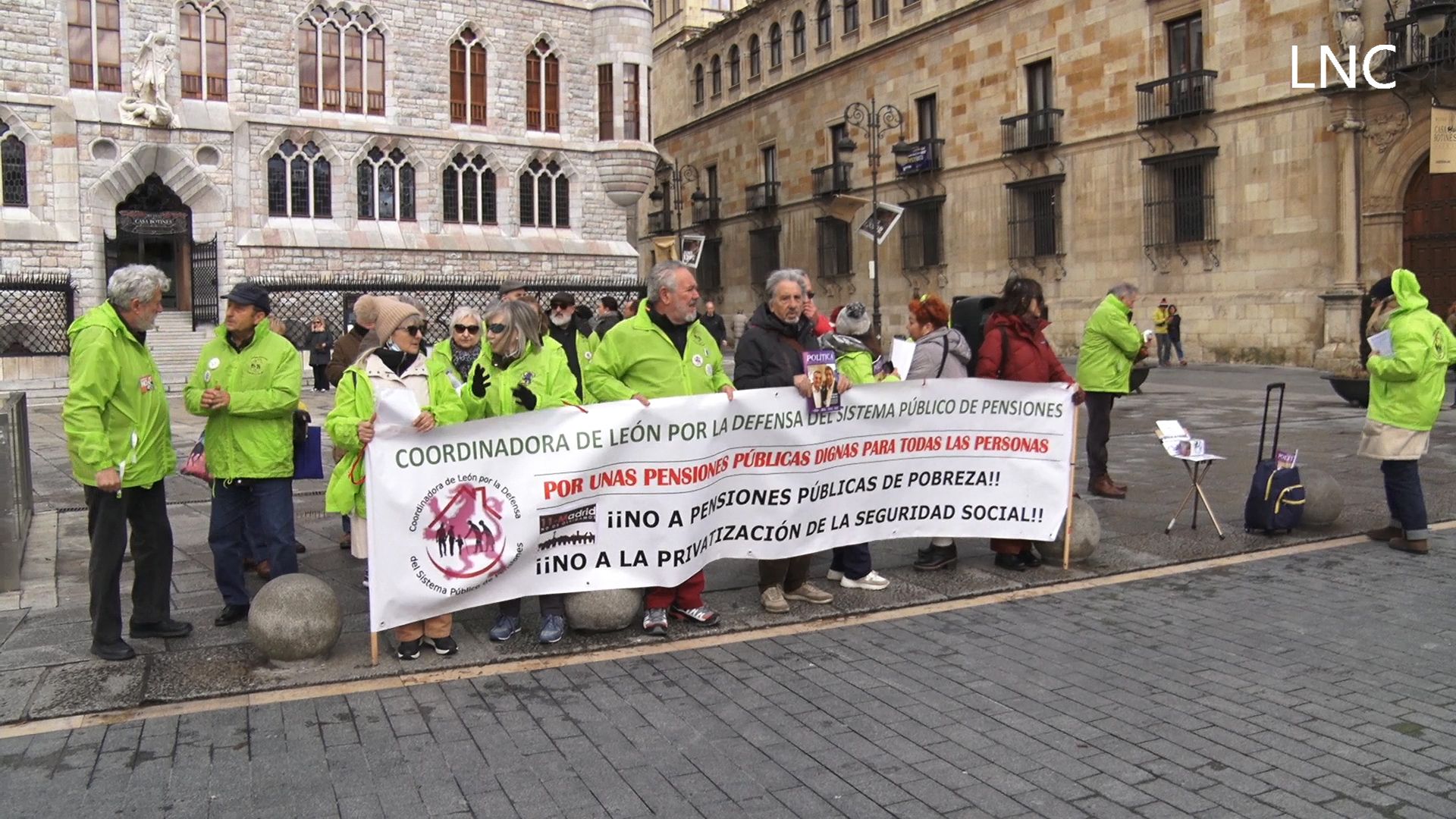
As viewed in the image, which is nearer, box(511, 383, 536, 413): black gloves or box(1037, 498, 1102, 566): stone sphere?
box(511, 383, 536, 413): black gloves

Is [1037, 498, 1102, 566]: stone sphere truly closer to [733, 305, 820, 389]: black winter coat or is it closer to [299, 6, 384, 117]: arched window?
[733, 305, 820, 389]: black winter coat

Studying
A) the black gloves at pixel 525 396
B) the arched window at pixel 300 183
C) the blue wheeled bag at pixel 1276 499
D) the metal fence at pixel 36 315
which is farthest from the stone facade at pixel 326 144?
the blue wheeled bag at pixel 1276 499

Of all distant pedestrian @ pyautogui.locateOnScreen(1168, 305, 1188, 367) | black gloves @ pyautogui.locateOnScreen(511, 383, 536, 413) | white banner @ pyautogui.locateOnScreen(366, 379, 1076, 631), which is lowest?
A: white banner @ pyautogui.locateOnScreen(366, 379, 1076, 631)

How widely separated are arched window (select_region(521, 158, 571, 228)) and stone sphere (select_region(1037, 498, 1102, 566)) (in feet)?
102

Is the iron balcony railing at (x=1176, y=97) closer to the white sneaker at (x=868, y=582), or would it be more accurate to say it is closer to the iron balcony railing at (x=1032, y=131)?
the iron balcony railing at (x=1032, y=131)

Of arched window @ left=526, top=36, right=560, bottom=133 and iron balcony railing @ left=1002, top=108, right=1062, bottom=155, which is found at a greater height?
arched window @ left=526, top=36, right=560, bottom=133

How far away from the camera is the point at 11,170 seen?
30.0 m

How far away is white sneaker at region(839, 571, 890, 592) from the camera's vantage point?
731 centimetres

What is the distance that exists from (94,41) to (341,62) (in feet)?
→ 20.6

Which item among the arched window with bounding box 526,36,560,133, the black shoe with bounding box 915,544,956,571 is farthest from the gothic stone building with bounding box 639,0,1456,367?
the black shoe with bounding box 915,544,956,571

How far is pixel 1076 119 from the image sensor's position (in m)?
33.4

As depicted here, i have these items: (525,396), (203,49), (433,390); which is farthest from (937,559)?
(203,49)

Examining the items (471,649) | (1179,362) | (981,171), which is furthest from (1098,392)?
(981,171)

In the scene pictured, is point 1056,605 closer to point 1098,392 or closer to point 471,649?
point 471,649
